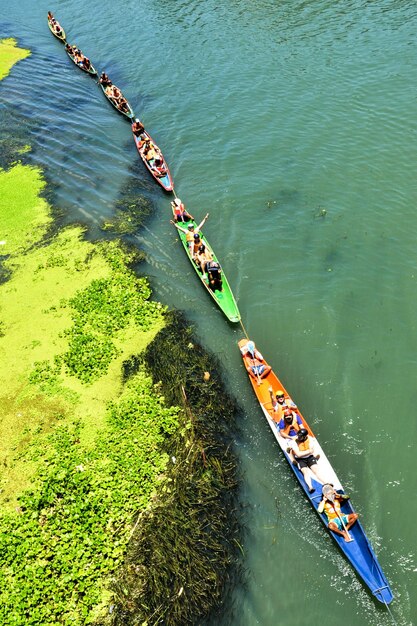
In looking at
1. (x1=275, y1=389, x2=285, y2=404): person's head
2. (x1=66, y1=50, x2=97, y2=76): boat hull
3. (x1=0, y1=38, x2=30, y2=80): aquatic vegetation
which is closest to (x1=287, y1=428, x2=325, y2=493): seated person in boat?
(x1=275, y1=389, x2=285, y2=404): person's head

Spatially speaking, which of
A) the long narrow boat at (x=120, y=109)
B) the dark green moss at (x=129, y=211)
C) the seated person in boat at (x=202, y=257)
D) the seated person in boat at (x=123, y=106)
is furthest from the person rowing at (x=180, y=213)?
the seated person in boat at (x=123, y=106)

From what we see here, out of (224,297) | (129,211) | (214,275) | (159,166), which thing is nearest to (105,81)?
(159,166)

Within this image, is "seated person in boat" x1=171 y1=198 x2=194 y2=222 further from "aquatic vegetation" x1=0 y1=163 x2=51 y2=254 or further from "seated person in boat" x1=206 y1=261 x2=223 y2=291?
"aquatic vegetation" x1=0 y1=163 x2=51 y2=254

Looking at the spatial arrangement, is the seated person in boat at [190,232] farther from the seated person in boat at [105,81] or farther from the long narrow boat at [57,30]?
the long narrow boat at [57,30]

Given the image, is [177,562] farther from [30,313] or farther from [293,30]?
[293,30]

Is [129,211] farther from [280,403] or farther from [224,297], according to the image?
[280,403]

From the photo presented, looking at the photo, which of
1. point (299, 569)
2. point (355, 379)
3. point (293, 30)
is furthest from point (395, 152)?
point (299, 569)
